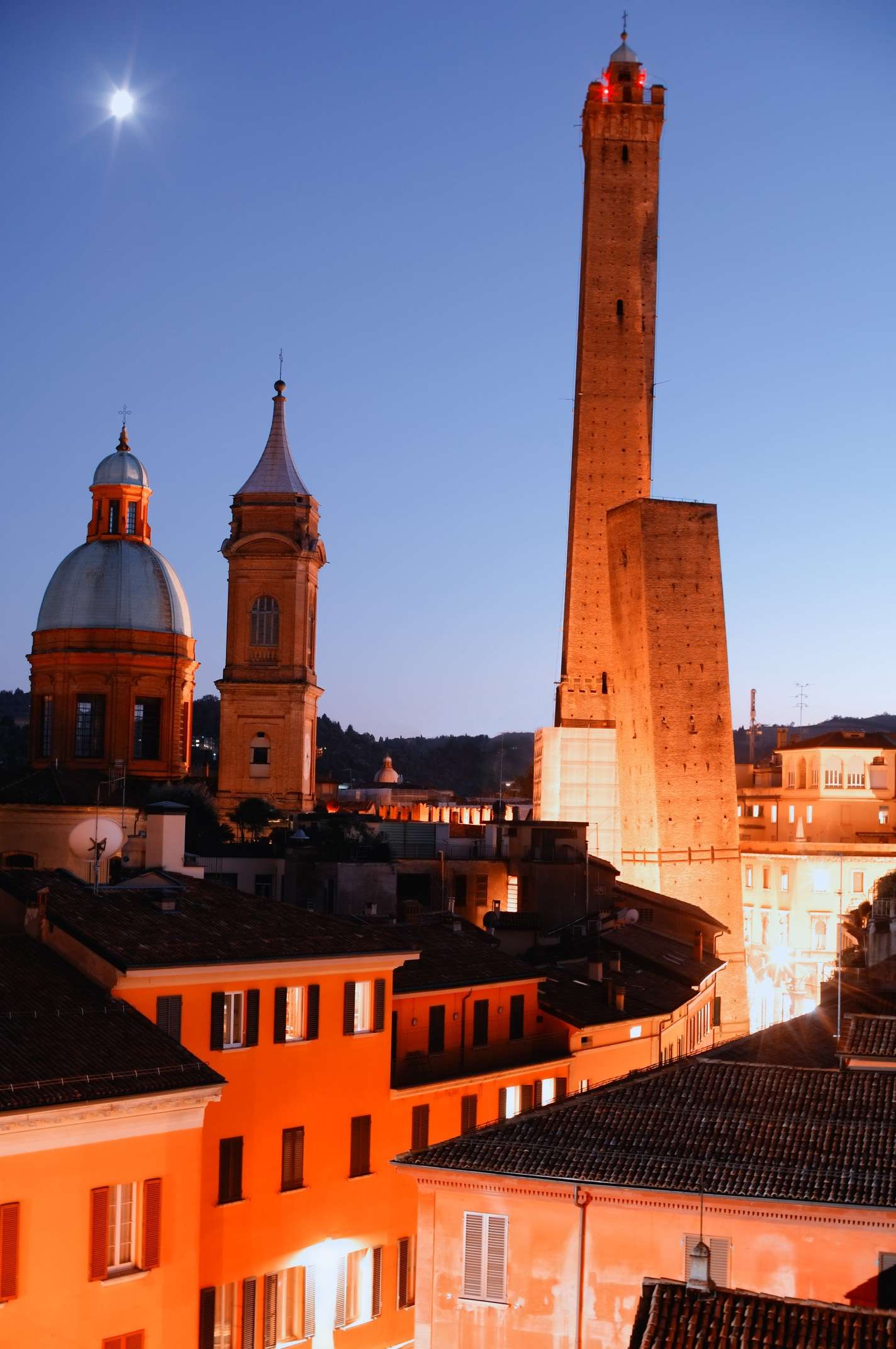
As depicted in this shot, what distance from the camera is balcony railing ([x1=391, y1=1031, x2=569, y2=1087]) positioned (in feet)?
61.6

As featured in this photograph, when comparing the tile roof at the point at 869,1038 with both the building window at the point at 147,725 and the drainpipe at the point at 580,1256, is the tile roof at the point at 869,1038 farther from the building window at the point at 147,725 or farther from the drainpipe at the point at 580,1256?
the building window at the point at 147,725

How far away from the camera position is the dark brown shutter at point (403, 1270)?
17406 mm

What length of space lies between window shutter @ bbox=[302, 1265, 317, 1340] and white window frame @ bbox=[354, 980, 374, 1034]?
232cm

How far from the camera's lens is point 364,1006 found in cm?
1758

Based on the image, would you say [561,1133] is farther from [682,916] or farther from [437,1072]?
[682,916]

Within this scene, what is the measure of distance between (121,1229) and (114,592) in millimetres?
33815

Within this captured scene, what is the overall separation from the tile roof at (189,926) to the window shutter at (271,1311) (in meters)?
2.89

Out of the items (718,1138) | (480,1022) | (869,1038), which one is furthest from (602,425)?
(718,1138)

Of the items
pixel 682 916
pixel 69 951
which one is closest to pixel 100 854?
pixel 69 951

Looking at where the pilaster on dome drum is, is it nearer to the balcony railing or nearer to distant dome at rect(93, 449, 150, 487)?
distant dome at rect(93, 449, 150, 487)

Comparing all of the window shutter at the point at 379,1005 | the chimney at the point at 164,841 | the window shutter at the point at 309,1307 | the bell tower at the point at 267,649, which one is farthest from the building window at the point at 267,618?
the window shutter at the point at 309,1307

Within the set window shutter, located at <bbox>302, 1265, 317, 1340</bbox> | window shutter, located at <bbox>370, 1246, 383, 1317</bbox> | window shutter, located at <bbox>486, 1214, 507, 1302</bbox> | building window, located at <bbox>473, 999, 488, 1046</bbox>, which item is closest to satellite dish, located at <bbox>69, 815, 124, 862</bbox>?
building window, located at <bbox>473, 999, 488, 1046</bbox>

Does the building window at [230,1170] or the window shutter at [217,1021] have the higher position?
the window shutter at [217,1021]

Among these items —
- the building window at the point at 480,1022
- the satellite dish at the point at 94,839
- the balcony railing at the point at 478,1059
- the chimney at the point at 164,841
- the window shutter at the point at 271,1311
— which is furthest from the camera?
the chimney at the point at 164,841
